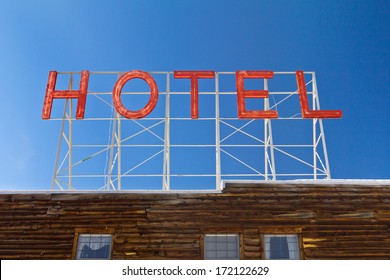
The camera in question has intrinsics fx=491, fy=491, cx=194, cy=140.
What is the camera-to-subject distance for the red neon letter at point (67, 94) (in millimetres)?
24438

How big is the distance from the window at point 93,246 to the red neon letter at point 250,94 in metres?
9.08

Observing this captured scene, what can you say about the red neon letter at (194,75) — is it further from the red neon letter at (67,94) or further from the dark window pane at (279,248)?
the dark window pane at (279,248)

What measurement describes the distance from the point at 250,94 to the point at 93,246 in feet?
36.4

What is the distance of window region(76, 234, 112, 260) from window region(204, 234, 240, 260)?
3.85 meters

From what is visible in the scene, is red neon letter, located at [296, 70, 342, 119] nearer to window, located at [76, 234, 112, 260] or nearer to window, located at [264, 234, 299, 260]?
window, located at [264, 234, 299, 260]

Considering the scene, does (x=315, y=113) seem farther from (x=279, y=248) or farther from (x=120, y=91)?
(x=120, y=91)

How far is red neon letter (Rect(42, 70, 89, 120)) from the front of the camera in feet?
80.2

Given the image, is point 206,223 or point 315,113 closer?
point 206,223

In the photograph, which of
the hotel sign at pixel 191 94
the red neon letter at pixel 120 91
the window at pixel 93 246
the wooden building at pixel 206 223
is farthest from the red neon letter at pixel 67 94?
the window at pixel 93 246

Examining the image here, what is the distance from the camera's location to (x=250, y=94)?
25.1 m

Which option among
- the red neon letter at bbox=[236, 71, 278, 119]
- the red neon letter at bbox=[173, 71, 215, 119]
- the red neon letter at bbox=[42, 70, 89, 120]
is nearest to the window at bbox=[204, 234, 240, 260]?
the red neon letter at bbox=[236, 71, 278, 119]

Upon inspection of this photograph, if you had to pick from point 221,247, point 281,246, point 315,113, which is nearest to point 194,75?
point 315,113

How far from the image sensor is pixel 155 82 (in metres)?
25.5
